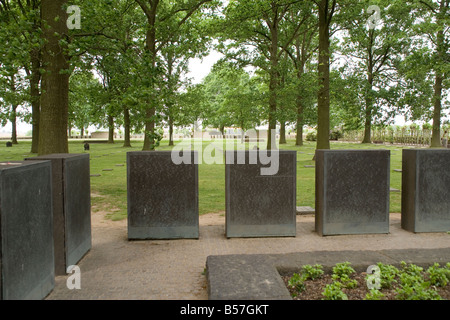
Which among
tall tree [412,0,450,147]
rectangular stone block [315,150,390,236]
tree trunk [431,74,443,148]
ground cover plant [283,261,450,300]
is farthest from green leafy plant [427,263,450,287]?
tree trunk [431,74,443,148]

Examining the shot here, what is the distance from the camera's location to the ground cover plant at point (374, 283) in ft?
10.2

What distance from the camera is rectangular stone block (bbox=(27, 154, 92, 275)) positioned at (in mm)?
4021

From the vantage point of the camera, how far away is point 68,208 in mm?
4133

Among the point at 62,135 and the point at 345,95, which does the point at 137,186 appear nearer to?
the point at 62,135

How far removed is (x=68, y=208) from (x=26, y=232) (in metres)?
1.04

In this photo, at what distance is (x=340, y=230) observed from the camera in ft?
18.3

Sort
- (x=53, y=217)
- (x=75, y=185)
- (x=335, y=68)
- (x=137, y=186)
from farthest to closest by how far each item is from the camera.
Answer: (x=335, y=68)
(x=137, y=186)
(x=75, y=185)
(x=53, y=217)

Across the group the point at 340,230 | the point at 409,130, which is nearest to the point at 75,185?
the point at 340,230

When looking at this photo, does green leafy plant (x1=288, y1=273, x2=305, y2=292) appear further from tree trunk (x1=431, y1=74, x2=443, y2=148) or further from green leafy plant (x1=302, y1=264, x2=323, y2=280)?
tree trunk (x1=431, y1=74, x2=443, y2=148)

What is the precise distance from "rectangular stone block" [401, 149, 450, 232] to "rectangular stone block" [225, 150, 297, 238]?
1.94 m

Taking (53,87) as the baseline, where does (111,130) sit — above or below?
above

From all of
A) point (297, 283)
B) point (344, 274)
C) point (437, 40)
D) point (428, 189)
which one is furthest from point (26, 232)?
point (437, 40)

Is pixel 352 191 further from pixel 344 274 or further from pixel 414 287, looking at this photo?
pixel 414 287

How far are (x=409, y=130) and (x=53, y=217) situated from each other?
138 feet
